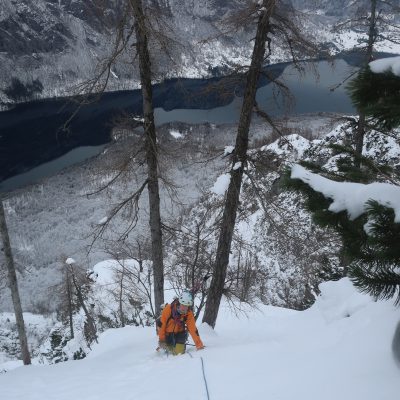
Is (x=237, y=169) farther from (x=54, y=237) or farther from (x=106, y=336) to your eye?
(x=54, y=237)

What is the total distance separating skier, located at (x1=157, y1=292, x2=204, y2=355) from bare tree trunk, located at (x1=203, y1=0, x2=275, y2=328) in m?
1.71

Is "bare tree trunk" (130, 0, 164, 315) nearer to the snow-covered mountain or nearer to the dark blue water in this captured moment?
the dark blue water

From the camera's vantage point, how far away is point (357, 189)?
8.25ft

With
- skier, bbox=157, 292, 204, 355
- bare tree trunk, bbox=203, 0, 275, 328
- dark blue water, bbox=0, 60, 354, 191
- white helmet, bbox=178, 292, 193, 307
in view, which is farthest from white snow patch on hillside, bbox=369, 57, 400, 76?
dark blue water, bbox=0, 60, 354, 191

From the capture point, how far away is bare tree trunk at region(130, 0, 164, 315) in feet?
24.8

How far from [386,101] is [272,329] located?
1063 centimetres

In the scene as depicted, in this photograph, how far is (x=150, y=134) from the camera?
9.02 m

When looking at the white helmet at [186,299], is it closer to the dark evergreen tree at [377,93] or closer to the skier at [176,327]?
the skier at [176,327]

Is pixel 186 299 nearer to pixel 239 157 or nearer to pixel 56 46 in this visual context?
pixel 239 157

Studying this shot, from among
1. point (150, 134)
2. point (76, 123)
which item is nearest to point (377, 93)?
point (150, 134)

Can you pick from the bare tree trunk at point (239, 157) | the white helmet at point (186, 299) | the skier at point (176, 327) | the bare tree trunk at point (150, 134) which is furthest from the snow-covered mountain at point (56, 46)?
the white helmet at point (186, 299)

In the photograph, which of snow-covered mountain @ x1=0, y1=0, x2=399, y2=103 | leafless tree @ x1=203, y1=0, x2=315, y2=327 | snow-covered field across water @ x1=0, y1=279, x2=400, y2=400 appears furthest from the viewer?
snow-covered mountain @ x1=0, y1=0, x2=399, y2=103

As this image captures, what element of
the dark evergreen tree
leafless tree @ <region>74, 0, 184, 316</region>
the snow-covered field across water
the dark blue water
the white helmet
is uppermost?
the dark blue water

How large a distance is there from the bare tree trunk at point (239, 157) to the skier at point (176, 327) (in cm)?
171
